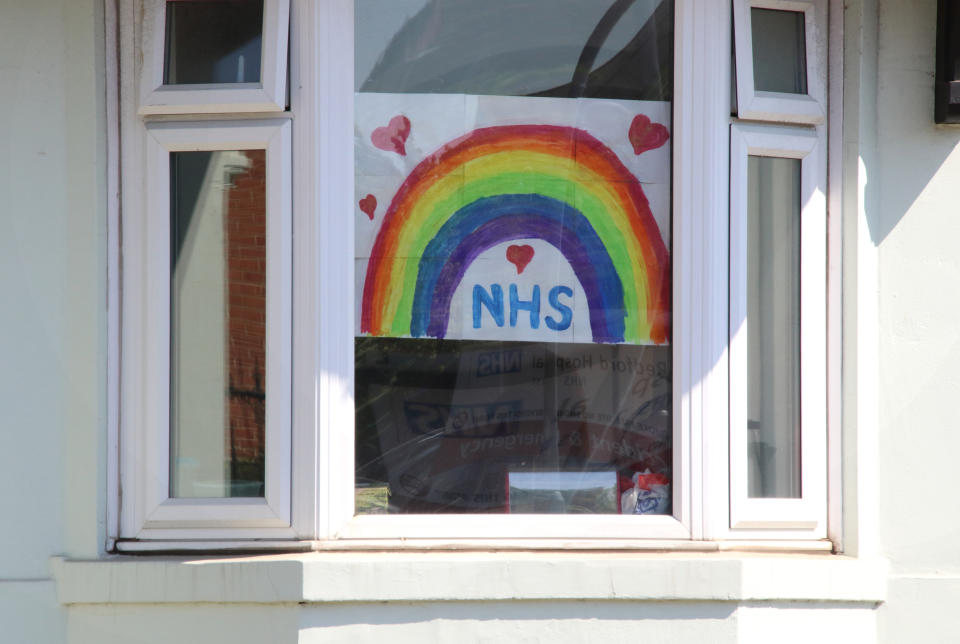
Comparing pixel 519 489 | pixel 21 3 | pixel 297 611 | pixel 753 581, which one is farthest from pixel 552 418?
pixel 21 3

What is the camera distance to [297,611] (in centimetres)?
293

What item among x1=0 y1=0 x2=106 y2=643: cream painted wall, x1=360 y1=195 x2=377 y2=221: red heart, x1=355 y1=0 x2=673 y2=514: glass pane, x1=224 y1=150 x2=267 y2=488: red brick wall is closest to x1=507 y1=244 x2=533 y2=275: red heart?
x1=355 y1=0 x2=673 y2=514: glass pane

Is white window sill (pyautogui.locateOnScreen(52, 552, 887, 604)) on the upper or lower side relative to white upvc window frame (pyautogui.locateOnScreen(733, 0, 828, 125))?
lower

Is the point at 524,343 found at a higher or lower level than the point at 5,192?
lower

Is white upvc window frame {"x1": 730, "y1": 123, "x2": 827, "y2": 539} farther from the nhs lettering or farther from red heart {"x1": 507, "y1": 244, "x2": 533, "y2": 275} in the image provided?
red heart {"x1": 507, "y1": 244, "x2": 533, "y2": 275}

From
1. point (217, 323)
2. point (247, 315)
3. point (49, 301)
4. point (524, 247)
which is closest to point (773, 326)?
point (524, 247)

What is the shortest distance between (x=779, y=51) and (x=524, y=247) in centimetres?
112

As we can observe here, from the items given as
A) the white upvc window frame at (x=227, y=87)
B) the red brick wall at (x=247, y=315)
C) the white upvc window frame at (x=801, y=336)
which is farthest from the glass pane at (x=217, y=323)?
the white upvc window frame at (x=801, y=336)

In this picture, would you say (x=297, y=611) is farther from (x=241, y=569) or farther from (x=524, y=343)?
(x=524, y=343)

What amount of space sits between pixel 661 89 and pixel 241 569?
213cm

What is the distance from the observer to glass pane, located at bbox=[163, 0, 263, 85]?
3.12 meters

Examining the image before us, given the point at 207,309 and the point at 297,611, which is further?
the point at 207,309

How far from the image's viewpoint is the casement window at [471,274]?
122 inches

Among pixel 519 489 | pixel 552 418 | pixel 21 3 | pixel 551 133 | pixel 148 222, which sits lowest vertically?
pixel 519 489
